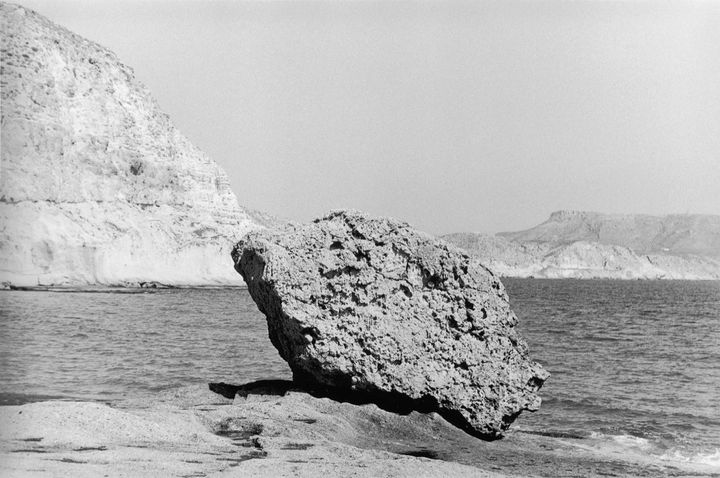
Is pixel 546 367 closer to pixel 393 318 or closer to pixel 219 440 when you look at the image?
pixel 393 318

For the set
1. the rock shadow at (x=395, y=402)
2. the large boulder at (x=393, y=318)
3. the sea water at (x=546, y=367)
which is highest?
the large boulder at (x=393, y=318)

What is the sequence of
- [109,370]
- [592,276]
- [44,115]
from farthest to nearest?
[592,276] → [44,115] → [109,370]

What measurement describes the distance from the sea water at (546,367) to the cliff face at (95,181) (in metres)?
16.5

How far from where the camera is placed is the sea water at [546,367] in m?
12.3

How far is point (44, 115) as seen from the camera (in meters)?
60.2

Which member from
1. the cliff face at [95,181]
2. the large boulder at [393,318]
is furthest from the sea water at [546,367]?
the cliff face at [95,181]

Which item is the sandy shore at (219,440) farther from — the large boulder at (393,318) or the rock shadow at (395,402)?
the large boulder at (393,318)

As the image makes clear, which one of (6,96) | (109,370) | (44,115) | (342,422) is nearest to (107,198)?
(44,115)

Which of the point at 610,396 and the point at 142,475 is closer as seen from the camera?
the point at 142,475

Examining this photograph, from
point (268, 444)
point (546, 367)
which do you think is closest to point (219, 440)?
point (268, 444)

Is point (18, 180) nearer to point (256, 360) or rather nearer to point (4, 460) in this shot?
point (256, 360)

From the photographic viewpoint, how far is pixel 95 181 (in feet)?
211

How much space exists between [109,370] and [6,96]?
4248 centimetres

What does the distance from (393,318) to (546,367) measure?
12.7 m
